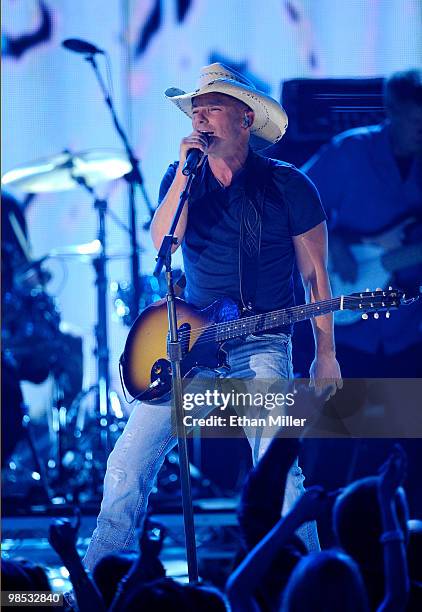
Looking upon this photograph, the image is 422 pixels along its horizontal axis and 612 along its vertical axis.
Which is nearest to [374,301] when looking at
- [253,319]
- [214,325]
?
[253,319]

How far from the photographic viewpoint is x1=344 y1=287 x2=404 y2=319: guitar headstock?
3188 millimetres

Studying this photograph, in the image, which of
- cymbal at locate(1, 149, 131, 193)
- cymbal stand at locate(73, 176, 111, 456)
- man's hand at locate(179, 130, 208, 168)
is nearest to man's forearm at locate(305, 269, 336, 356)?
man's hand at locate(179, 130, 208, 168)

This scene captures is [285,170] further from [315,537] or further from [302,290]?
[315,537]

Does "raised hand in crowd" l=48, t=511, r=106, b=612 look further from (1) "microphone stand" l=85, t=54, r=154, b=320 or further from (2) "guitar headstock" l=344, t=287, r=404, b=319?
(1) "microphone stand" l=85, t=54, r=154, b=320

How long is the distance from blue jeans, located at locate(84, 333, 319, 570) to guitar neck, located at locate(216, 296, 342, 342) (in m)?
0.04

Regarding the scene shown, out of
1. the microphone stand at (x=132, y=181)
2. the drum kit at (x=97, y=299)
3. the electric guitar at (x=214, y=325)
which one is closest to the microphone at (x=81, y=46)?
the microphone stand at (x=132, y=181)

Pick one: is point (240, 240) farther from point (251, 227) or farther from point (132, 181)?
point (132, 181)

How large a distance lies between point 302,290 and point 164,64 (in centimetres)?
112

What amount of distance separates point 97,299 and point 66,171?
1.97ft

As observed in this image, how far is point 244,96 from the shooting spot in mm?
3324

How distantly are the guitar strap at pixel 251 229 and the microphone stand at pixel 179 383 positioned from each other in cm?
28

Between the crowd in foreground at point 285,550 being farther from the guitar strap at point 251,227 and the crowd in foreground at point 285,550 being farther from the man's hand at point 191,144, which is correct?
the man's hand at point 191,144

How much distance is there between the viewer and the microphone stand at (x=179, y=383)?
9.78 feet

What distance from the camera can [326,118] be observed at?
4.13m
